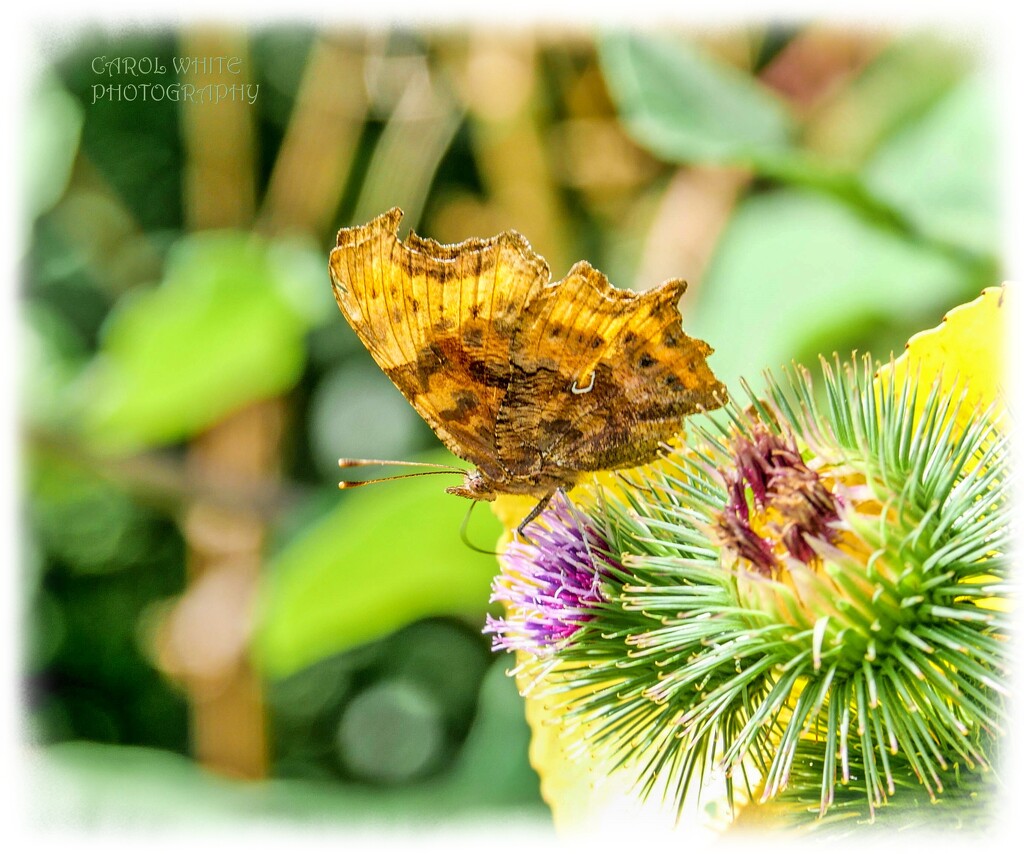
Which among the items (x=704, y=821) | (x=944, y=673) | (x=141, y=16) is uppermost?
(x=141, y=16)

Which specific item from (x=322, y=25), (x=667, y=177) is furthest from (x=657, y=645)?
(x=322, y=25)

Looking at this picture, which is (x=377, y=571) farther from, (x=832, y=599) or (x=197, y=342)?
(x=832, y=599)

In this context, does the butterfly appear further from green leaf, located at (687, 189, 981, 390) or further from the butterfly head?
green leaf, located at (687, 189, 981, 390)

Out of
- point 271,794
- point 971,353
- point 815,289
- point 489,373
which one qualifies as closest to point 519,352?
point 489,373

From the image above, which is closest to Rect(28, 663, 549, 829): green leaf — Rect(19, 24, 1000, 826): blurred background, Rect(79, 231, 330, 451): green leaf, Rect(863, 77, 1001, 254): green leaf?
Rect(19, 24, 1000, 826): blurred background

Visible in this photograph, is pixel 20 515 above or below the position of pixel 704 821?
above

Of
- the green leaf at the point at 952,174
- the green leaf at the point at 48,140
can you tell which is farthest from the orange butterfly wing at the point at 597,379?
the green leaf at the point at 48,140

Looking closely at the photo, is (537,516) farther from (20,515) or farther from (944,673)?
(20,515)

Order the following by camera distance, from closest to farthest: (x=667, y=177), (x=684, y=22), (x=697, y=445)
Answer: (x=697, y=445)
(x=684, y=22)
(x=667, y=177)
